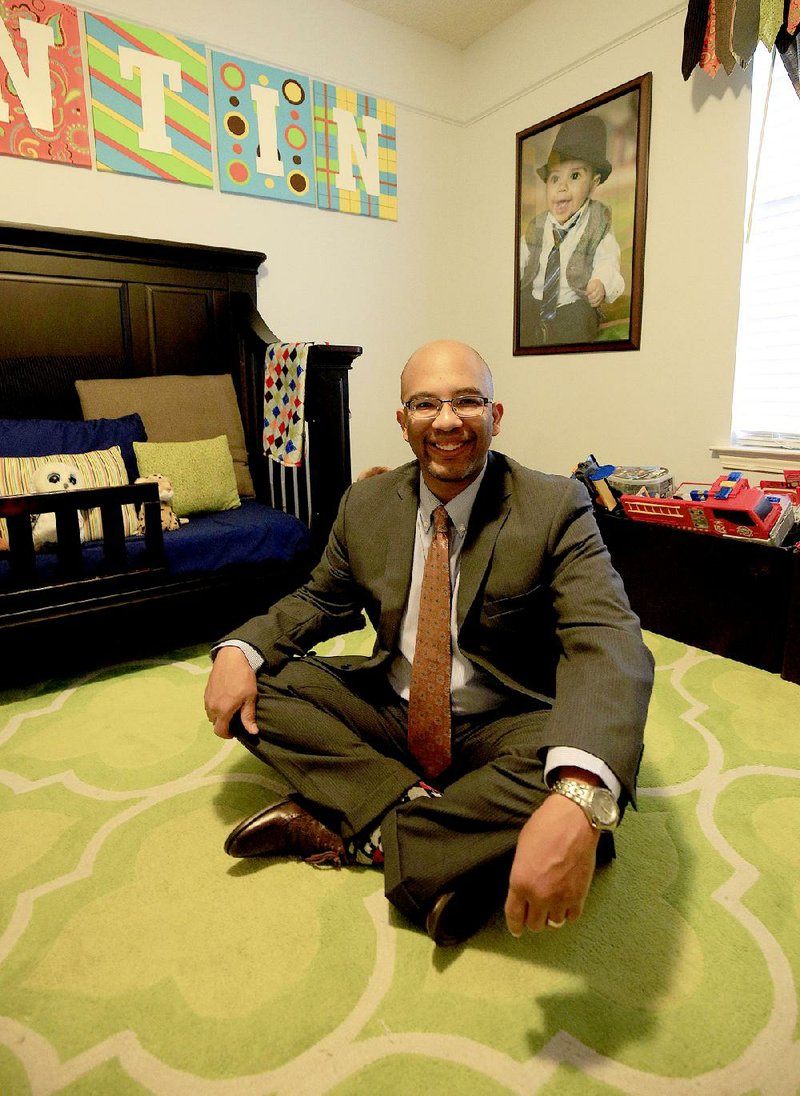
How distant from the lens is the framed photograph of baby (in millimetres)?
2752

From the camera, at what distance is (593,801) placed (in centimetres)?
85

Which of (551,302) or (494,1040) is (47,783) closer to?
(494,1040)

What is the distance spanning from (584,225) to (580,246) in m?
0.09

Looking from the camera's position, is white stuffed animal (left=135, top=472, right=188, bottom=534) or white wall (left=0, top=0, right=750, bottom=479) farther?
white wall (left=0, top=0, right=750, bottom=479)

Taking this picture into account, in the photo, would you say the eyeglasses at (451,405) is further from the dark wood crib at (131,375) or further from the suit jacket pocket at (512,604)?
the dark wood crib at (131,375)

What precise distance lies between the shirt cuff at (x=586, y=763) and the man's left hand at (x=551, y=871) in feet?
0.19

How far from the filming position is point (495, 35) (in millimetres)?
3291

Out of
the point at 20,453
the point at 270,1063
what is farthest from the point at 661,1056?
the point at 20,453

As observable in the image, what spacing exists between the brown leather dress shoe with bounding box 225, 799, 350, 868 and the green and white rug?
37 mm

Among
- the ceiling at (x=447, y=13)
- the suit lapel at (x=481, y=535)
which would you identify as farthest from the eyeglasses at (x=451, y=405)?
the ceiling at (x=447, y=13)

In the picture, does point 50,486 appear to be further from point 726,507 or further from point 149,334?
point 726,507

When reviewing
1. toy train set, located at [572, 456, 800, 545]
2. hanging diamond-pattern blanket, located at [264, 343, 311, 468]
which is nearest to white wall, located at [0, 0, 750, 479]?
toy train set, located at [572, 456, 800, 545]

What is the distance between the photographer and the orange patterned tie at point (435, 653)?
1.20 m

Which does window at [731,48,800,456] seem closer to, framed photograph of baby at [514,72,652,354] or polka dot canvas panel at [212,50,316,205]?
framed photograph of baby at [514,72,652,354]
